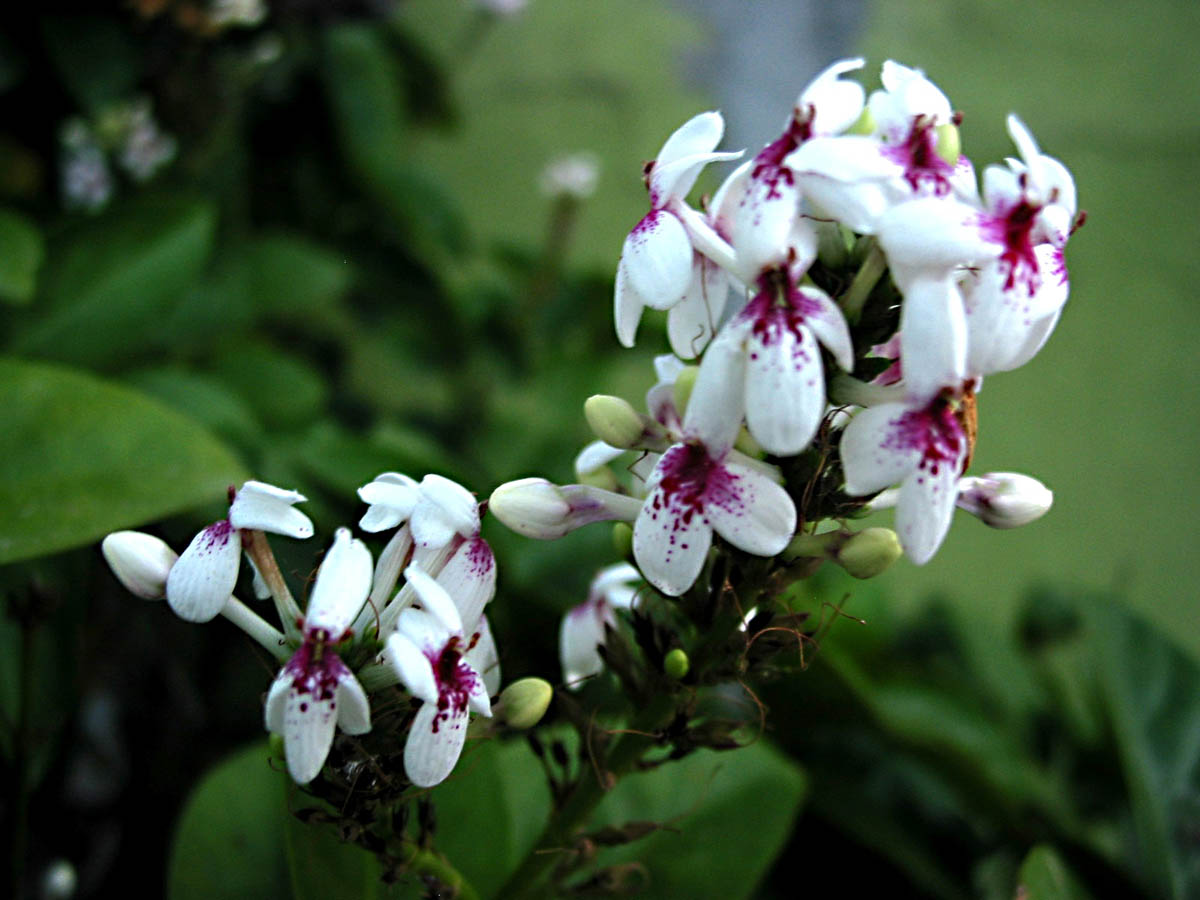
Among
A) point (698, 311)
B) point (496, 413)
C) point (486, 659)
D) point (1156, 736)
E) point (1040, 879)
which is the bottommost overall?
point (496, 413)

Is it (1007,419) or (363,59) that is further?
(1007,419)

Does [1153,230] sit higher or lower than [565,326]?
higher

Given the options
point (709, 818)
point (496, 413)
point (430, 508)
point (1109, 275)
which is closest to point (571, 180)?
point (496, 413)

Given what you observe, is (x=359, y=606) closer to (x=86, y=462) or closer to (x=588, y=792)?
(x=588, y=792)

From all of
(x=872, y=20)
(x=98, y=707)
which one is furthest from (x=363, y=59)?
(x=98, y=707)

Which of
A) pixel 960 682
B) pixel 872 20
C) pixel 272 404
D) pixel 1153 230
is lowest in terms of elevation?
pixel 960 682

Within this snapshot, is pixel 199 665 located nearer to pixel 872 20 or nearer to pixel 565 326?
pixel 565 326
